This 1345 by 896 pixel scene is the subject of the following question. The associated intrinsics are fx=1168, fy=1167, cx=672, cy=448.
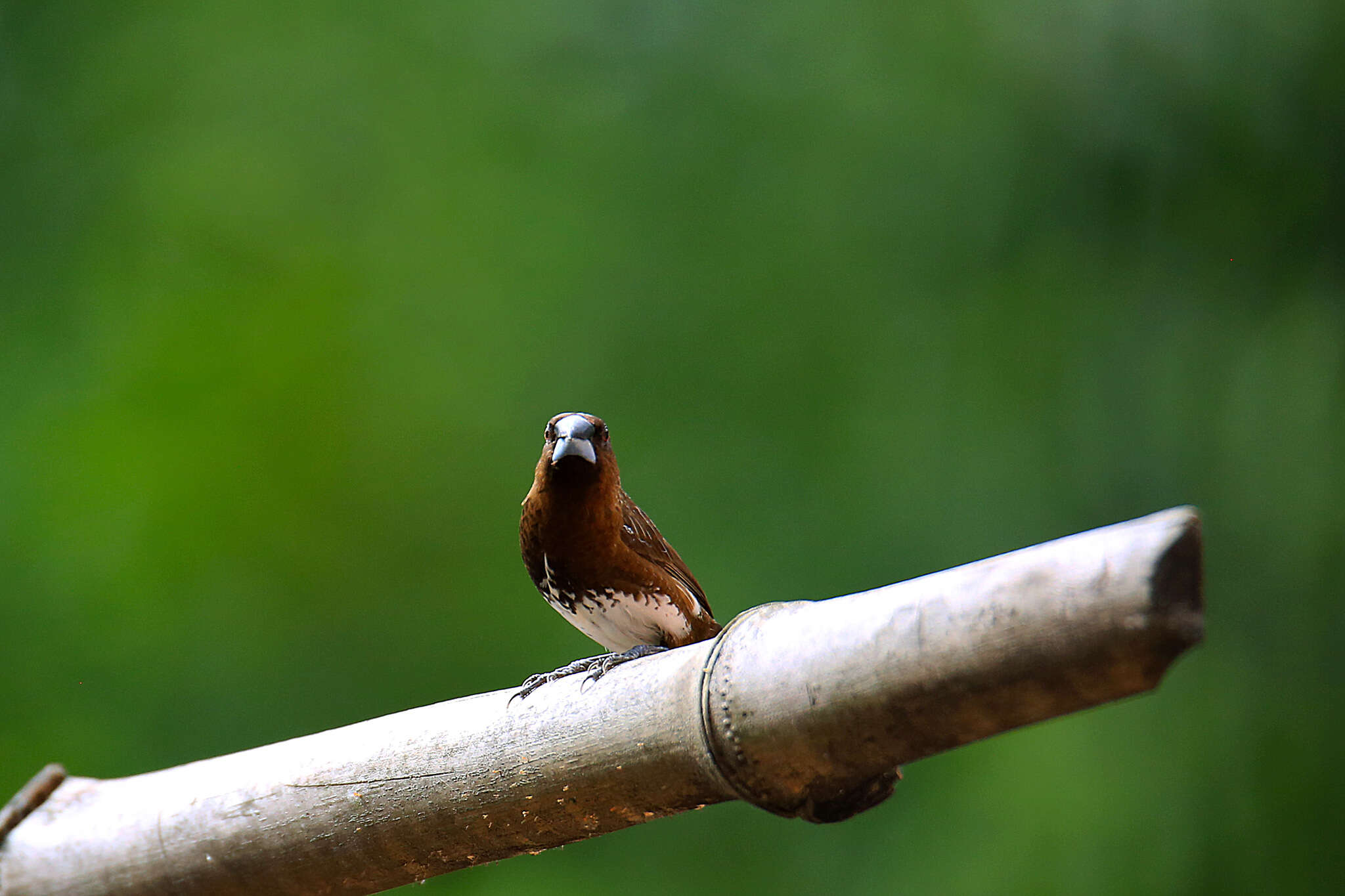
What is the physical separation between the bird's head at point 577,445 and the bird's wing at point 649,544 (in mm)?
105

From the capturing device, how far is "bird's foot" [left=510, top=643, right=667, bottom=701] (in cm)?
138

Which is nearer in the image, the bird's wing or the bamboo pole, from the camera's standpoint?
the bamboo pole

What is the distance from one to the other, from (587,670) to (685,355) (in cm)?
212

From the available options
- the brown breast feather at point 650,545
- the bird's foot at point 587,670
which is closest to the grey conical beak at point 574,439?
the brown breast feather at point 650,545

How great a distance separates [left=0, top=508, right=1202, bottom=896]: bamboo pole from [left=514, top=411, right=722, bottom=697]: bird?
35 cm

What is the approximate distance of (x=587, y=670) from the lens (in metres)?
1.47

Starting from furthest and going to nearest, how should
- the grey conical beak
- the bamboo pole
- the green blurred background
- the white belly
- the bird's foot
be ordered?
the green blurred background < the white belly < the grey conical beak < the bird's foot < the bamboo pole

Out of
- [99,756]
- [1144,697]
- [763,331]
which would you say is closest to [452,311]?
[763,331]

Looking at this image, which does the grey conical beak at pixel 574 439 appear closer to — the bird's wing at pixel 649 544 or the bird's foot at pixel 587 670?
the bird's wing at pixel 649 544

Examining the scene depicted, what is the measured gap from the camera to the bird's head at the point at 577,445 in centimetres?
164

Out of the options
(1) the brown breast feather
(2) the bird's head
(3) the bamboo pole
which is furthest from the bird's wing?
(3) the bamboo pole

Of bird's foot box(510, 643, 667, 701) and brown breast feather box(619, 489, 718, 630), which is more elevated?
brown breast feather box(619, 489, 718, 630)

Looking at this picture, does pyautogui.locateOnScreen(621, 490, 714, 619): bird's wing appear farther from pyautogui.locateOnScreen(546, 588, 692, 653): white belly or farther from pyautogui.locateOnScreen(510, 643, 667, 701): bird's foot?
pyautogui.locateOnScreen(510, 643, 667, 701): bird's foot

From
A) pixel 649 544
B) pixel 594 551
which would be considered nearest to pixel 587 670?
pixel 594 551
